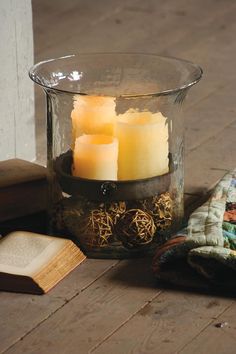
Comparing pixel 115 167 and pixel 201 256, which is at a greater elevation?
pixel 115 167

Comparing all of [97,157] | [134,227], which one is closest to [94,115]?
[97,157]

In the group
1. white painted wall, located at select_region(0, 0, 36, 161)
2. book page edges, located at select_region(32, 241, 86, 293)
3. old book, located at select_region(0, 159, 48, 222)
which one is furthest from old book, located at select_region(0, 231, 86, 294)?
white painted wall, located at select_region(0, 0, 36, 161)

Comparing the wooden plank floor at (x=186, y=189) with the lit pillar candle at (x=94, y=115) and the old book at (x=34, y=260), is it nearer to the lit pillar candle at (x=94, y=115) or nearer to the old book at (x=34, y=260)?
the old book at (x=34, y=260)

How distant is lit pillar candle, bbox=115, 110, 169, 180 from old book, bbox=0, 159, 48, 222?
0.21 m

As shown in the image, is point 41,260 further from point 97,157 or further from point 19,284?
point 97,157

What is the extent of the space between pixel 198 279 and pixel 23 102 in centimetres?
70

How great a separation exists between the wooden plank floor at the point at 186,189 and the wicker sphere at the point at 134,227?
0.04 meters

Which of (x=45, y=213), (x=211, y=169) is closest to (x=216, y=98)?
(x=211, y=169)

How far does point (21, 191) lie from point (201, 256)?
41cm

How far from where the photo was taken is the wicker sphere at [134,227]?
5.85 ft

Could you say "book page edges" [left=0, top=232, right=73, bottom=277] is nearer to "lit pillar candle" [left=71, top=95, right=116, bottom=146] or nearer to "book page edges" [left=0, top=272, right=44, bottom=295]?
"book page edges" [left=0, top=272, right=44, bottom=295]

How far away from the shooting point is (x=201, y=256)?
169cm

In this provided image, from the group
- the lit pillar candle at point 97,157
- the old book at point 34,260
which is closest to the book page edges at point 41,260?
the old book at point 34,260

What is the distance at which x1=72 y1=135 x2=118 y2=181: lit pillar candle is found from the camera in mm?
1776
